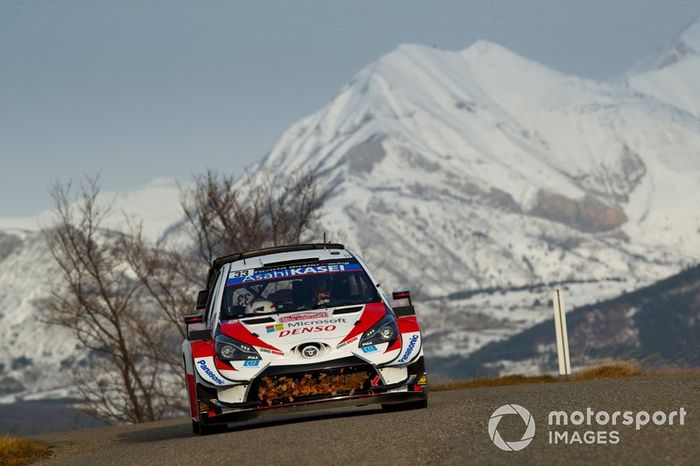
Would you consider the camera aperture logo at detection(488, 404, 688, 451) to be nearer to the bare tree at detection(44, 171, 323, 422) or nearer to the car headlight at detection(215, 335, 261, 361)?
the car headlight at detection(215, 335, 261, 361)

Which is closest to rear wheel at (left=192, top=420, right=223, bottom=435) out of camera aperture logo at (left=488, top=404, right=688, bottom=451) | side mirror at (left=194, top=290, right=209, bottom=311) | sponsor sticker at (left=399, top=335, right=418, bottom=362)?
side mirror at (left=194, top=290, right=209, bottom=311)

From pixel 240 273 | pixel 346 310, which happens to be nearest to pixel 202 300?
pixel 240 273

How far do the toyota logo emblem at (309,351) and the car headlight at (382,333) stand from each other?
0.49 metres

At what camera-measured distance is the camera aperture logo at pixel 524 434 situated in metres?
9.36

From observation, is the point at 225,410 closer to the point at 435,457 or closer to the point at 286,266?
the point at 286,266

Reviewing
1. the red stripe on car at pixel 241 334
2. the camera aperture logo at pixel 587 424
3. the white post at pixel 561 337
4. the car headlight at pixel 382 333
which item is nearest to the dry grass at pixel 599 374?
the white post at pixel 561 337

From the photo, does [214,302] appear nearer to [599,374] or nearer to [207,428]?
[207,428]

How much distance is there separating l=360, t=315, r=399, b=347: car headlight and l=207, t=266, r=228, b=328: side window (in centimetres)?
177

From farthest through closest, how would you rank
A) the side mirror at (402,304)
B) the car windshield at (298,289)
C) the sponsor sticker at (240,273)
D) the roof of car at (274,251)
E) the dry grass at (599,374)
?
the dry grass at (599,374) < the roof of car at (274,251) < the sponsor sticker at (240,273) < the car windshield at (298,289) < the side mirror at (402,304)

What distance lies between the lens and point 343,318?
1342 centimetres

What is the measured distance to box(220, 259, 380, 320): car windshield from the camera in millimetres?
14086

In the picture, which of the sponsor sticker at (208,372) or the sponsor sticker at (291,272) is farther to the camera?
the sponsor sticker at (291,272)

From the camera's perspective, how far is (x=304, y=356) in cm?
1307

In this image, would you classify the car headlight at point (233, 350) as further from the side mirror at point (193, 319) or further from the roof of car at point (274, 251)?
the roof of car at point (274, 251)
